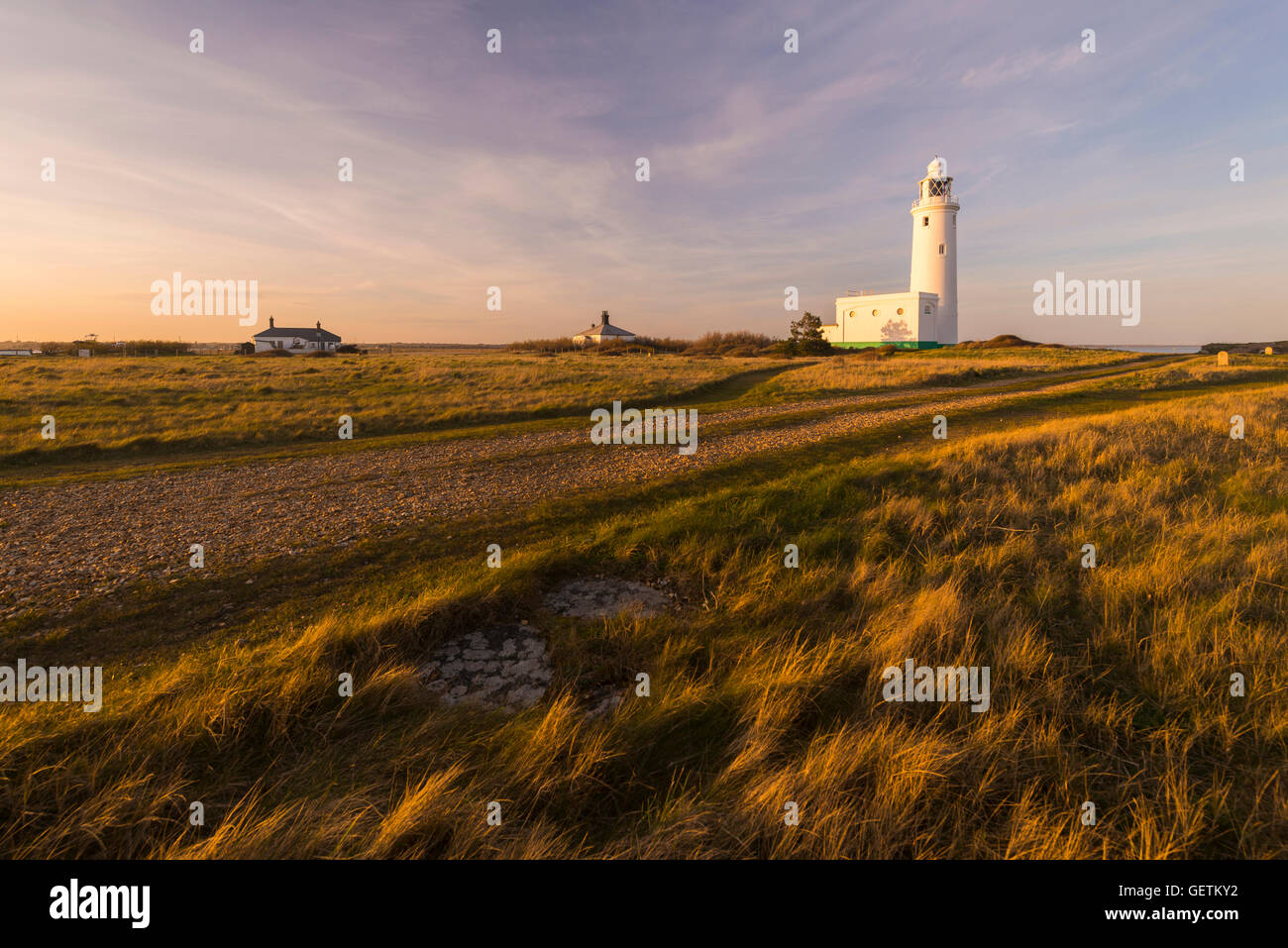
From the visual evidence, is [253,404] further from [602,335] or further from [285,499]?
[602,335]

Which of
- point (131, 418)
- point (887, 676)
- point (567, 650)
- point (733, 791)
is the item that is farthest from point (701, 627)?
point (131, 418)

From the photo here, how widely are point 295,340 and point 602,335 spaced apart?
5877 cm

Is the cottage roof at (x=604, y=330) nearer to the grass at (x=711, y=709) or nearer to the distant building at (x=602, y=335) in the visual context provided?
the distant building at (x=602, y=335)

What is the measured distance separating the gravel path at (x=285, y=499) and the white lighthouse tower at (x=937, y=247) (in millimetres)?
64842

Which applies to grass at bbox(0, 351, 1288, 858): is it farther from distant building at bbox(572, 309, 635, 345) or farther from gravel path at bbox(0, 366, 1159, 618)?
distant building at bbox(572, 309, 635, 345)

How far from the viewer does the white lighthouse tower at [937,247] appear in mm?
68062

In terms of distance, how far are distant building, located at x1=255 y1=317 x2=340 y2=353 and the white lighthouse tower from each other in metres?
103

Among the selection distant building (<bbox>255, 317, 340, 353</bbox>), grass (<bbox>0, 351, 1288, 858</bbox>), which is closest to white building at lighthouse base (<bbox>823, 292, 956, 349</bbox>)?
grass (<bbox>0, 351, 1288, 858</bbox>)

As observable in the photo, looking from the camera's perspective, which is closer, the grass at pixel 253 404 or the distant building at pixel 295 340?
the grass at pixel 253 404

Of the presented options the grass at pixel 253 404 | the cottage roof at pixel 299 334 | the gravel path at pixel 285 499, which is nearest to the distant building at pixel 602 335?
the cottage roof at pixel 299 334

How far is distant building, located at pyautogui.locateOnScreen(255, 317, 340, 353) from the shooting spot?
351 ft

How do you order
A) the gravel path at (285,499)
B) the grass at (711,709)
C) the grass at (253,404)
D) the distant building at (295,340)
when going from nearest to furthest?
the grass at (711,709)
the gravel path at (285,499)
the grass at (253,404)
the distant building at (295,340)

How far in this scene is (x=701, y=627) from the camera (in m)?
5.29
